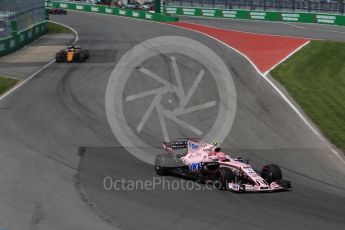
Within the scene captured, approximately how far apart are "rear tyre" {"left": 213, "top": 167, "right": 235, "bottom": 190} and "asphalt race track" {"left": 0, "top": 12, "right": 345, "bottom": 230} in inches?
9.6

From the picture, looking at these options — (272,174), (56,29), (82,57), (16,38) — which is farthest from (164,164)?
(56,29)

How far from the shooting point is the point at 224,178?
15.2m

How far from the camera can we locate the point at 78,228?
11594mm

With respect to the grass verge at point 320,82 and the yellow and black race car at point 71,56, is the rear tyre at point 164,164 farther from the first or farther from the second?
the yellow and black race car at point 71,56

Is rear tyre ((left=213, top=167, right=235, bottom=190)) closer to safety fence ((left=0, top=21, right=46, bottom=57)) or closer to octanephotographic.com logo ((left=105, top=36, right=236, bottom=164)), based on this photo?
octanephotographic.com logo ((left=105, top=36, right=236, bottom=164))

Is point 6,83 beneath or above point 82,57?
beneath

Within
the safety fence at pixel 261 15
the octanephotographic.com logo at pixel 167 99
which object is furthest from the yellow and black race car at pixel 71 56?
the safety fence at pixel 261 15

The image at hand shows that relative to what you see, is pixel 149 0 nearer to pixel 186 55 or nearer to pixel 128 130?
pixel 186 55

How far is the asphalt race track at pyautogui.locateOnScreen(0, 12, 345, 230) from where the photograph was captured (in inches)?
496

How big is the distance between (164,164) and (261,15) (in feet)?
198

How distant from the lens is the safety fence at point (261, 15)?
6606cm

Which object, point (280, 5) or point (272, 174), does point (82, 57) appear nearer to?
point (272, 174)

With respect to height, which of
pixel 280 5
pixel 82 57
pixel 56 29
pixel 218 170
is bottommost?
pixel 218 170

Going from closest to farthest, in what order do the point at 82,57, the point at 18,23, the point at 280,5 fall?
1. the point at 82,57
2. the point at 18,23
3. the point at 280,5
